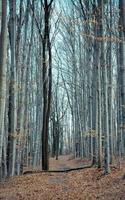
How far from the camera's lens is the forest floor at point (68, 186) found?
10634 mm

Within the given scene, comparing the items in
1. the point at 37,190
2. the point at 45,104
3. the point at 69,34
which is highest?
the point at 69,34

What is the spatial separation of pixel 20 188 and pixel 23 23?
972 centimetres

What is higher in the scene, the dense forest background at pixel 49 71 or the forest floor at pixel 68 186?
the dense forest background at pixel 49 71

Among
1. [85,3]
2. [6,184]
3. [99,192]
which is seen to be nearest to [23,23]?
[85,3]

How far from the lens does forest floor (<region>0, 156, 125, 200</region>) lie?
10634 millimetres

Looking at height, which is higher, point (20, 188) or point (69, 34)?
point (69, 34)

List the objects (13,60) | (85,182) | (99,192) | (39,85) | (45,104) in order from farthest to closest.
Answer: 1. (39,85)
2. (45,104)
3. (13,60)
4. (85,182)
5. (99,192)

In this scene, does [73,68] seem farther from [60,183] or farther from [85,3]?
[60,183]

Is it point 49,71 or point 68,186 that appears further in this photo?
point 49,71

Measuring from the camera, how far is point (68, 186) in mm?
12555

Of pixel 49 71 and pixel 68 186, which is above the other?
pixel 49 71

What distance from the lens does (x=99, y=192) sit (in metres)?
11.0

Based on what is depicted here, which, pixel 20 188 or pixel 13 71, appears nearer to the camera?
pixel 20 188

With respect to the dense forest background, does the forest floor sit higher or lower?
lower
